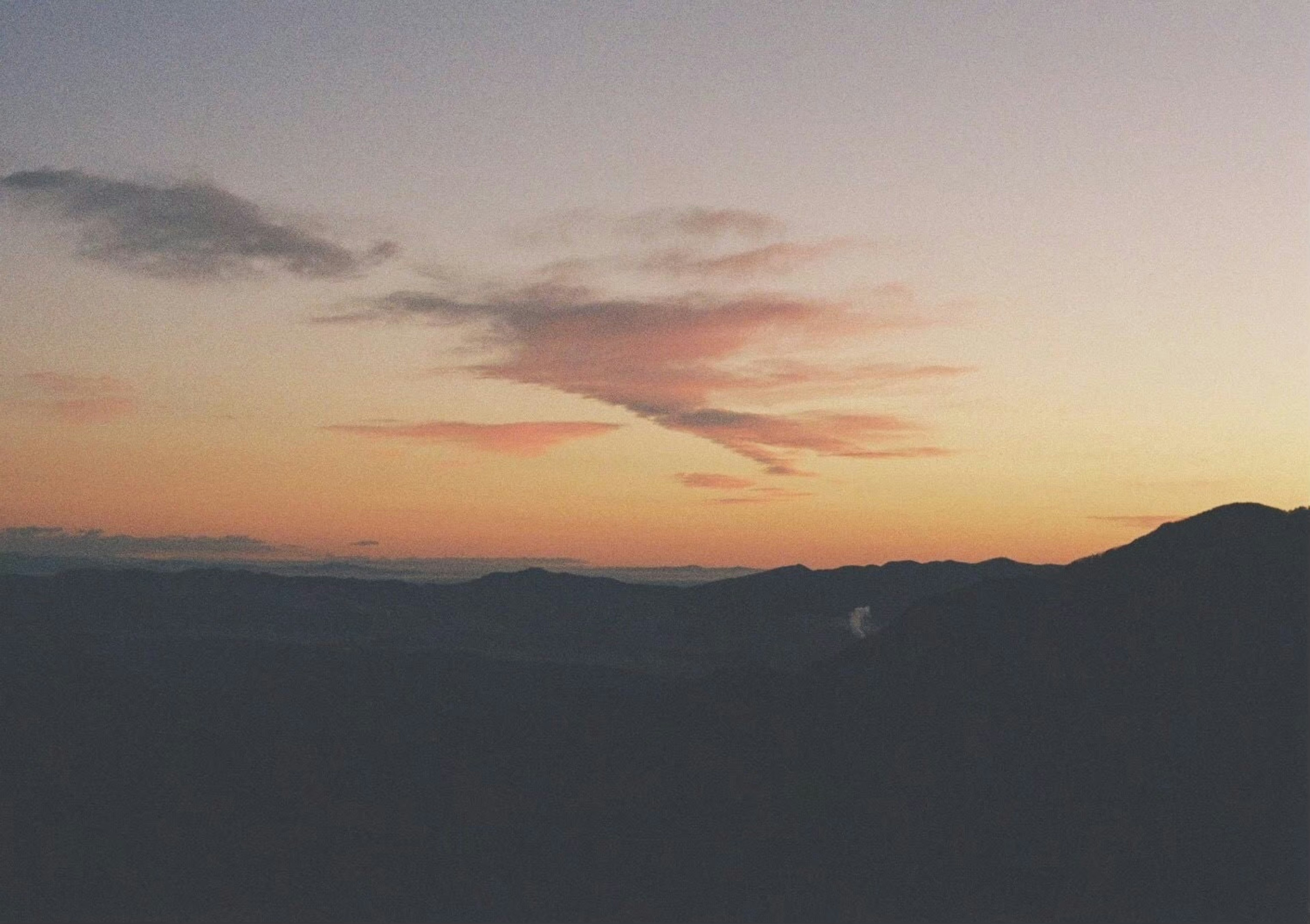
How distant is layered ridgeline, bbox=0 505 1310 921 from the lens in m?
89.5

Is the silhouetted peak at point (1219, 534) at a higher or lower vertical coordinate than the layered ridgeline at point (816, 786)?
higher

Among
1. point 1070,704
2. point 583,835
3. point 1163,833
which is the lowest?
point 583,835

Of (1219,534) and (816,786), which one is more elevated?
(1219,534)

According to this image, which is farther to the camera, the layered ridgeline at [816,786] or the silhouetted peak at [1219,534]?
the silhouetted peak at [1219,534]

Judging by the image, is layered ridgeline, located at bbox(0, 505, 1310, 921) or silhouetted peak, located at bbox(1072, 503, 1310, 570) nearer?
layered ridgeline, located at bbox(0, 505, 1310, 921)

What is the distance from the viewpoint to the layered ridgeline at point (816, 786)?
89.5m

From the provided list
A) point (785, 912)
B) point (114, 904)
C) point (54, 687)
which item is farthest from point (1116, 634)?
point (54, 687)

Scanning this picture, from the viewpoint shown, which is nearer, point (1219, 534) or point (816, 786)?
point (816, 786)

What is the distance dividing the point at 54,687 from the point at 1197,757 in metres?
137

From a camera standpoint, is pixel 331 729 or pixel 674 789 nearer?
pixel 674 789

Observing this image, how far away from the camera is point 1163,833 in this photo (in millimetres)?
87500

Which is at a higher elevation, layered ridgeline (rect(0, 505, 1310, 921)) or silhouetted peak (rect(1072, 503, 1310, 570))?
silhouetted peak (rect(1072, 503, 1310, 570))

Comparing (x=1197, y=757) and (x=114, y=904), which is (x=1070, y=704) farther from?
(x=114, y=904)

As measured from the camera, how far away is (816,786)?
352ft
